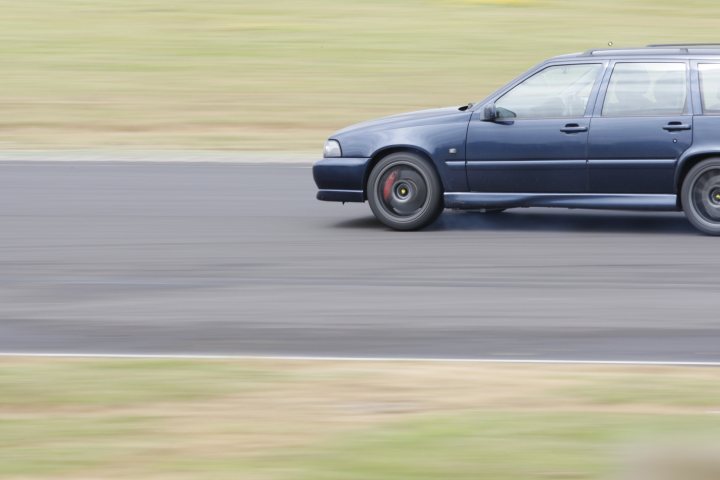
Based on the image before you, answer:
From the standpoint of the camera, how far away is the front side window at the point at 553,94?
11.9 metres

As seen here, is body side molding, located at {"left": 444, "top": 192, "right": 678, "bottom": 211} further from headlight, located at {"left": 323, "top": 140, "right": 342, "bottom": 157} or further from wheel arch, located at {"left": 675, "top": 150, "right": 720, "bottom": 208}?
Result: headlight, located at {"left": 323, "top": 140, "right": 342, "bottom": 157}

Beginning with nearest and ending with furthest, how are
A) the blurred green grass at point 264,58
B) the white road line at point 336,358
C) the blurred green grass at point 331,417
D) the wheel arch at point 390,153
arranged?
the blurred green grass at point 331,417 → the white road line at point 336,358 → the wheel arch at point 390,153 → the blurred green grass at point 264,58

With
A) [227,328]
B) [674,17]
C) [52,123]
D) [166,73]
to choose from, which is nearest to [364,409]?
[227,328]

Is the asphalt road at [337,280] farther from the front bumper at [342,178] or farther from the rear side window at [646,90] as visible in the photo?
the rear side window at [646,90]

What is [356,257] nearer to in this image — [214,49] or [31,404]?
[31,404]

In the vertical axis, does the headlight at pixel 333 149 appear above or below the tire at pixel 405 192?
above

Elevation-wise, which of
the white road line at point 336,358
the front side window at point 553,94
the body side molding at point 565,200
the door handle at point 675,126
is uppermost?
the front side window at point 553,94

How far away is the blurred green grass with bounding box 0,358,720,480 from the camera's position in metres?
5.34

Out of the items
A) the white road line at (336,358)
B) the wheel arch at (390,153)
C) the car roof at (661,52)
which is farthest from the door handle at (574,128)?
the white road line at (336,358)

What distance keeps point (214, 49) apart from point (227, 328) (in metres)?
20.3

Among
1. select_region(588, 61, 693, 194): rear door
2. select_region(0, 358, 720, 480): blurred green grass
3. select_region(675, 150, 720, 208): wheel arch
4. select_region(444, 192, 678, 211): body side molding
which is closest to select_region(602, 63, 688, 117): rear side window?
select_region(588, 61, 693, 194): rear door

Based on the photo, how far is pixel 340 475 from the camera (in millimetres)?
5203

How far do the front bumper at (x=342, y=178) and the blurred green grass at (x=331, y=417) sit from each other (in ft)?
16.6

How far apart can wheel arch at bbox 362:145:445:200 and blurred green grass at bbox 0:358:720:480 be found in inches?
197
